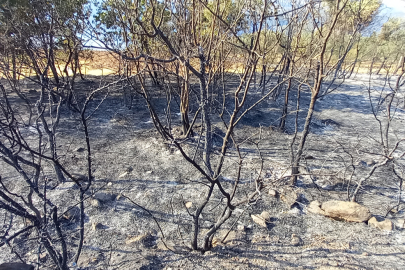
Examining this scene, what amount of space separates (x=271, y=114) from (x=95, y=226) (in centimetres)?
497

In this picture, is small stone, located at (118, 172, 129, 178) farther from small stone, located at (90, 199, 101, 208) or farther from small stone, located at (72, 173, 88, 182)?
small stone, located at (90, 199, 101, 208)

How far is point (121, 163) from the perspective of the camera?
3.95 metres

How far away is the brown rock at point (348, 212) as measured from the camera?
8.93 feet

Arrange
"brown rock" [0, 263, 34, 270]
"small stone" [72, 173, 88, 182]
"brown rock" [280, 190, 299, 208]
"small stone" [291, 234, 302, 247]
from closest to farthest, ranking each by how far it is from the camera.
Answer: "brown rock" [0, 263, 34, 270] < "small stone" [291, 234, 302, 247] < "brown rock" [280, 190, 299, 208] < "small stone" [72, 173, 88, 182]

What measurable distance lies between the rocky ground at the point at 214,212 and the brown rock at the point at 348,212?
0.06 meters

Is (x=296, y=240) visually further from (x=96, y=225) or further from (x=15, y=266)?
(x=15, y=266)

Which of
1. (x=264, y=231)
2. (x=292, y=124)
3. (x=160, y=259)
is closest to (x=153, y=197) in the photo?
(x=160, y=259)

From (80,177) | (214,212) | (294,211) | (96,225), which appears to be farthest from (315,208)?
(80,177)

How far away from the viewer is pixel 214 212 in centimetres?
294

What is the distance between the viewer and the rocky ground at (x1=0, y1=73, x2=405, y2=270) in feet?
7.52

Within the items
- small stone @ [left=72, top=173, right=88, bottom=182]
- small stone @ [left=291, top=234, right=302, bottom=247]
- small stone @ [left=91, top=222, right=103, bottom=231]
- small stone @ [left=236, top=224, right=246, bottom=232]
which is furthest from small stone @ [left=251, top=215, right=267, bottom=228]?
small stone @ [left=72, top=173, right=88, bottom=182]

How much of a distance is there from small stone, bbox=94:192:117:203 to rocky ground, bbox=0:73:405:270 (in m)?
0.01

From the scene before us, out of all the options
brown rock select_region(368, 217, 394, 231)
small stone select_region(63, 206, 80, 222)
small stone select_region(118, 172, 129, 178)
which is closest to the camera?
brown rock select_region(368, 217, 394, 231)

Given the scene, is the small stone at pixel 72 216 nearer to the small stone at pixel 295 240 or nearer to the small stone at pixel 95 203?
the small stone at pixel 95 203
